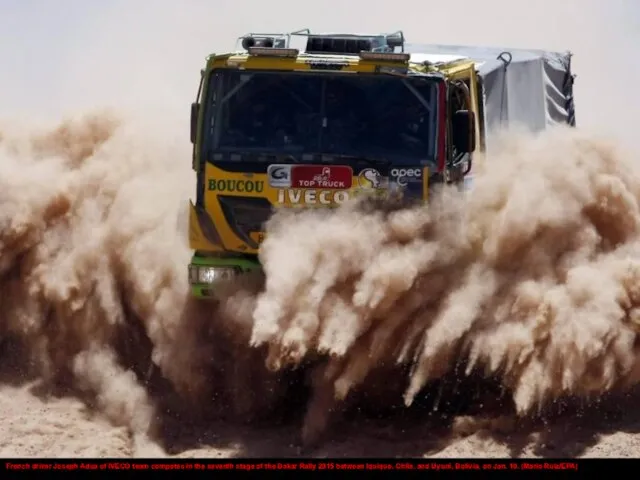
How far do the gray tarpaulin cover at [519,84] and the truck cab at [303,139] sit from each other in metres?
1.53

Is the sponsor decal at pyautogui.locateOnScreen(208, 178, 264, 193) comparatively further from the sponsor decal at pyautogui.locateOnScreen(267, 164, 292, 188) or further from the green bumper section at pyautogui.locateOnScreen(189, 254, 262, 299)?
the green bumper section at pyautogui.locateOnScreen(189, 254, 262, 299)

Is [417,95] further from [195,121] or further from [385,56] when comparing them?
[195,121]

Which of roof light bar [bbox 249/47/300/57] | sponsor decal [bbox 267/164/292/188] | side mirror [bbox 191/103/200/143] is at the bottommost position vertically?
sponsor decal [bbox 267/164/292/188]

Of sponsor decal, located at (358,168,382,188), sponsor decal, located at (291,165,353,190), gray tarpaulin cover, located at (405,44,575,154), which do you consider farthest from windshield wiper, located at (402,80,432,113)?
gray tarpaulin cover, located at (405,44,575,154)

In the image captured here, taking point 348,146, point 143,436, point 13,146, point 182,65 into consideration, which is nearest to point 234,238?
point 348,146

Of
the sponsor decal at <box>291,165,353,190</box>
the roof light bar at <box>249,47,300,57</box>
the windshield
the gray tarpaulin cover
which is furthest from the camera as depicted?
the gray tarpaulin cover

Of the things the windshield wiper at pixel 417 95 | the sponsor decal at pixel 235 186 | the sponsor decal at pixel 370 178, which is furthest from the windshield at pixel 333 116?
the sponsor decal at pixel 235 186

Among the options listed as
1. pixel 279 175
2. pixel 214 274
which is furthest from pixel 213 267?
pixel 279 175

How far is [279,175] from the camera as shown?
367 inches

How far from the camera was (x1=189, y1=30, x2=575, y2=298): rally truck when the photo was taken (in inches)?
366

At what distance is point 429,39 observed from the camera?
809 inches

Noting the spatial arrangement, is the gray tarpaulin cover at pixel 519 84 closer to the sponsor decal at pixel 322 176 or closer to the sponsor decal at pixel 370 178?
the sponsor decal at pixel 370 178

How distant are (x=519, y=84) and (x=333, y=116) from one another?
314 cm

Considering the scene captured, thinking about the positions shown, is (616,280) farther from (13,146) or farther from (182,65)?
(182,65)
